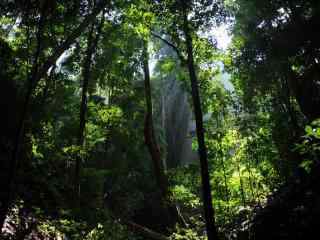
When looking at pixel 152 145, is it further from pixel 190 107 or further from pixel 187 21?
pixel 187 21

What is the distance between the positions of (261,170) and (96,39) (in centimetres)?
853

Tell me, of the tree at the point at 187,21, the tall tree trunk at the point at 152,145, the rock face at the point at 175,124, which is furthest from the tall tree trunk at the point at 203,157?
the rock face at the point at 175,124

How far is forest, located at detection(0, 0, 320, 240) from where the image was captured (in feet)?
29.8

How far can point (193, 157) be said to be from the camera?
3662 cm

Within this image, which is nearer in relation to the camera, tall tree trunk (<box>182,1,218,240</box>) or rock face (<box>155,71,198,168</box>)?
tall tree trunk (<box>182,1,218,240</box>)

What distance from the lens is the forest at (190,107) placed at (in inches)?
358

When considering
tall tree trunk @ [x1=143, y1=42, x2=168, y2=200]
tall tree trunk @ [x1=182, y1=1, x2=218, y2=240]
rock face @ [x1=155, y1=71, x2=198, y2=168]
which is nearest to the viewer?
tall tree trunk @ [x1=182, y1=1, x2=218, y2=240]

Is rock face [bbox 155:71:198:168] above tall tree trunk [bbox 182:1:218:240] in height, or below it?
above

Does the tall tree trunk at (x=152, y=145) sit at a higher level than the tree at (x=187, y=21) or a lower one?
lower

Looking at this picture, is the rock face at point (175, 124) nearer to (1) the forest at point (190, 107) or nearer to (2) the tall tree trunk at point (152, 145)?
(1) the forest at point (190, 107)

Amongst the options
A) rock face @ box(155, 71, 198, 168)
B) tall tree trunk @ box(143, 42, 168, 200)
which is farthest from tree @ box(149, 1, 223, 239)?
rock face @ box(155, 71, 198, 168)

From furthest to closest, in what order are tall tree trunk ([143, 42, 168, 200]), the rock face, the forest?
the rock face, tall tree trunk ([143, 42, 168, 200]), the forest

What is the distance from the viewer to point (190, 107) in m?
13.2

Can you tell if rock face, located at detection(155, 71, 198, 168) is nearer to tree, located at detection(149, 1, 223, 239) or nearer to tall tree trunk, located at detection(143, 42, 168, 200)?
tall tree trunk, located at detection(143, 42, 168, 200)
